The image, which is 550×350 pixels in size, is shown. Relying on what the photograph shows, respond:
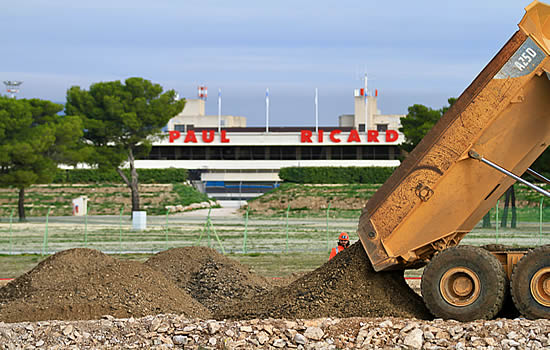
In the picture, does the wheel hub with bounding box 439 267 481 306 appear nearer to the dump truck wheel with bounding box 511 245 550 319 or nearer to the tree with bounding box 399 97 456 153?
the dump truck wheel with bounding box 511 245 550 319

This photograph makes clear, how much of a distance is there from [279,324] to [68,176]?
59.1 meters

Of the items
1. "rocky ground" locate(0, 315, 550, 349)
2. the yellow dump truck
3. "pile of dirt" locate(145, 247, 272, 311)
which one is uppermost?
the yellow dump truck

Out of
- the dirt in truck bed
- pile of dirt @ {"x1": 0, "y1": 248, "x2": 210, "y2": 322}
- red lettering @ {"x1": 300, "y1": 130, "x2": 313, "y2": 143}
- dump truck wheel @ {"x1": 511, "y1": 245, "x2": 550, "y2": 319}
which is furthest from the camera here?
red lettering @ {"x1": 300, "y1": 130, "x2": 313, "y2": 143}

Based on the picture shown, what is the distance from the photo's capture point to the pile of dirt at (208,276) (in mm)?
12734

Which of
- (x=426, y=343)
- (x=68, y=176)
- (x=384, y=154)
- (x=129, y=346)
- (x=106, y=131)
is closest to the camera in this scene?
(x=426, y=343)

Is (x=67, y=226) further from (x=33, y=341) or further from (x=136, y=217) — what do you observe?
(x=33, y=341)

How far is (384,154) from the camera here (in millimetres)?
80312

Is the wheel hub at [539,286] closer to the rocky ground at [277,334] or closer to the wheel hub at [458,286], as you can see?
the rocky ground at [277,334]

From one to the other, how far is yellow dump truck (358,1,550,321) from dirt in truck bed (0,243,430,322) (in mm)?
494

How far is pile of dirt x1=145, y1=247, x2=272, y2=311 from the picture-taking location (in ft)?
41.8

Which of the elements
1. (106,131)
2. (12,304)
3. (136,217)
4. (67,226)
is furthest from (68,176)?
(12,304)

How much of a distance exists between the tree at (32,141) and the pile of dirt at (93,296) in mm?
29661

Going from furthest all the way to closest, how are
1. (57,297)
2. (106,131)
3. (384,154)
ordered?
(384,154) < (106,131) < (57,297)

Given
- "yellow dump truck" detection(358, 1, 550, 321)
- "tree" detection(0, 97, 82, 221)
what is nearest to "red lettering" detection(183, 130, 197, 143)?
"tree" detection(0, 97, 82, 221)
